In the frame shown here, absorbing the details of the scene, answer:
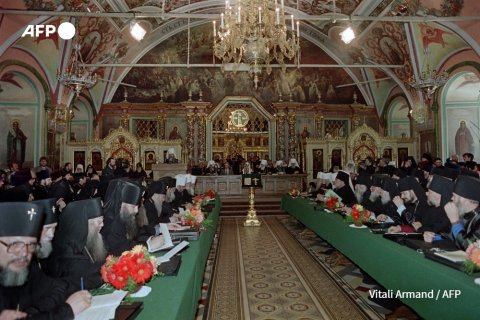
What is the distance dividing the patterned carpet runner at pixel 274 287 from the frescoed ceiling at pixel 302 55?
9.67 meters

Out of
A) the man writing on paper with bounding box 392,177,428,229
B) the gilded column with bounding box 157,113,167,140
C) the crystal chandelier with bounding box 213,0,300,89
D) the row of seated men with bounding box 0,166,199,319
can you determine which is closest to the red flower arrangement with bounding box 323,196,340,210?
the man writing on paper with bounding box 392,177,428,229

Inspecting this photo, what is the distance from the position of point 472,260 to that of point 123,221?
3320 millimetres

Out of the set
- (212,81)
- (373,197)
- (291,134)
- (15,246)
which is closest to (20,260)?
(15,246)

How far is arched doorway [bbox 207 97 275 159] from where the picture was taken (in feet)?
72.0

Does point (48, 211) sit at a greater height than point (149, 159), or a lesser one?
lesser

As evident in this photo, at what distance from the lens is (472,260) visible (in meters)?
2.56

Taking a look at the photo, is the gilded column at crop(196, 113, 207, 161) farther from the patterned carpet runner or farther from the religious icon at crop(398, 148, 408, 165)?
the patterned carpet runner

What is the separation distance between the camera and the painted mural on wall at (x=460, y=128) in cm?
1554

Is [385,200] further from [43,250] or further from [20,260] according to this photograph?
[20,260]

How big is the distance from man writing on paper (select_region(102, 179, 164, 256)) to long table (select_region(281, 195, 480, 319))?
7.97ft

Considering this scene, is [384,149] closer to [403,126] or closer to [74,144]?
[403,126]

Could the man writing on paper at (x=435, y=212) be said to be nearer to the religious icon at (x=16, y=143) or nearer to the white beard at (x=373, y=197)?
the white beard at (x=373, y=197)

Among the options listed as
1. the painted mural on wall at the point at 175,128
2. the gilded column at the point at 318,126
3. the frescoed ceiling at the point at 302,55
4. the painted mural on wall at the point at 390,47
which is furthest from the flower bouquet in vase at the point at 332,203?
the painted mural on wall at the point at 175,128

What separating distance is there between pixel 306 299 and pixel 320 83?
19.3m
